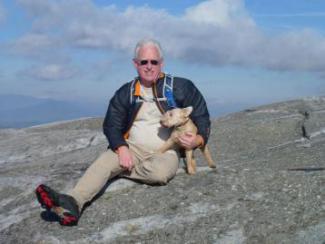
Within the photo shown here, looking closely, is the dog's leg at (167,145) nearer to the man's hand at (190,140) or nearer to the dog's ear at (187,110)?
the man's hand at (190,140)

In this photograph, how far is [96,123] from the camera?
34312 mm

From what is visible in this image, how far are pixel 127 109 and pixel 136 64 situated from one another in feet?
3.60

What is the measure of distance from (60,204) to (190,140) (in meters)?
3.27

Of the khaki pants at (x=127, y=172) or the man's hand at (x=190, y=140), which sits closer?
the khaki pants at (x=127, y=172)

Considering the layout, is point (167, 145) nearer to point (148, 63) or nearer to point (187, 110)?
point (187, 110)

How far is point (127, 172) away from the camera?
39.8ft

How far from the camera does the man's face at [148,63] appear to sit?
11.0 metres

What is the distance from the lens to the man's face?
1104 centimetres

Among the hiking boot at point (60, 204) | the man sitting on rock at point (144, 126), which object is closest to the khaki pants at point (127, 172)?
the man sitting on rock at point (144, 126)

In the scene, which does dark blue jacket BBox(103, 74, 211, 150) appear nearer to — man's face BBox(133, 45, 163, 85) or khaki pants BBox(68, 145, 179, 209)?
man's face BBox(133, 45, 163, 85)

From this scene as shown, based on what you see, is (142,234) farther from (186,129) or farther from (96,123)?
(96,123)

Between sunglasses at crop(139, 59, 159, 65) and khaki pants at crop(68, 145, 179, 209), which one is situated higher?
sunglasses at crop(139, 59, 159, 65)

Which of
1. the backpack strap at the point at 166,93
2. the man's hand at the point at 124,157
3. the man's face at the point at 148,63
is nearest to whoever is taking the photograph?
the man's face at the point at 148,63

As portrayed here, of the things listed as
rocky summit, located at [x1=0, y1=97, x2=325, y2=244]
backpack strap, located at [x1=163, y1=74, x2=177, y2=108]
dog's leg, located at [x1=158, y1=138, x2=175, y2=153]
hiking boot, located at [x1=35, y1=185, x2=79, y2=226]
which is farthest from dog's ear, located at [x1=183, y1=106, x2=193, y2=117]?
hiking boot, located at [x1=35, y1=185, x2=79, y2=226]
